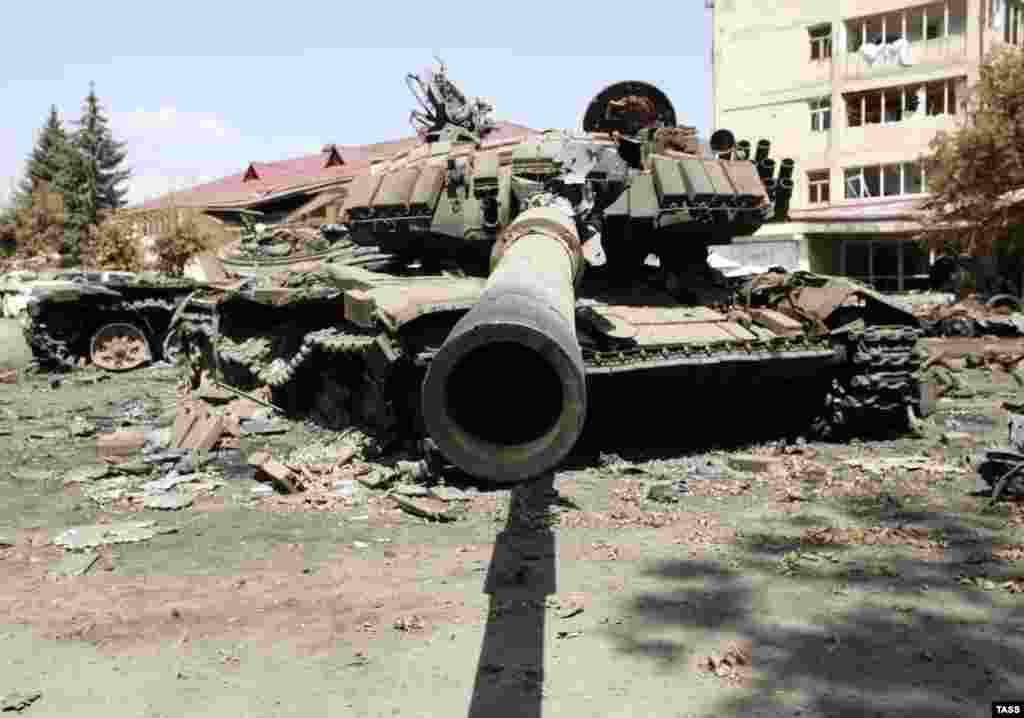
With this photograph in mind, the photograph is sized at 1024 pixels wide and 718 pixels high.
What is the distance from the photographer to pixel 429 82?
469 inches

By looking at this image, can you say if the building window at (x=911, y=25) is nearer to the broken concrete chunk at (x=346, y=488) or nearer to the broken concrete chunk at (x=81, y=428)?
the broken concrete chunk at (x=81, y=428)

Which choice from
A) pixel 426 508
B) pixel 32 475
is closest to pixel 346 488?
pixel 426 508

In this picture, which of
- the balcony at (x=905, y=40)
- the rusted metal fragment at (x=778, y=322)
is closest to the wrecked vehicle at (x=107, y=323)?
the rusted metal fragment at (x=778, y=322)

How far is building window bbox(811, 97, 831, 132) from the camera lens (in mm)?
33938

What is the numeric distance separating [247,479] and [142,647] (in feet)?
12.8

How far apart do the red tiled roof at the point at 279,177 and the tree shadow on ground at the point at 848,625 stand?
35587 mm

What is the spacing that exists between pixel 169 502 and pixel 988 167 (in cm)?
2074

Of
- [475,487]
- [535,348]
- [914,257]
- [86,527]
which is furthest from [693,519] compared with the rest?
[914,257]

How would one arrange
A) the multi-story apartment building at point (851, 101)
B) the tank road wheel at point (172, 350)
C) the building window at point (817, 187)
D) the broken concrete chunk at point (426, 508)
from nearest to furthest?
the broken concrete chunk at point (426, 508) → the tank road wheel at point (172, 350) → the multi-story apartment building at point (851, 101) → the building window at point (817, 187)

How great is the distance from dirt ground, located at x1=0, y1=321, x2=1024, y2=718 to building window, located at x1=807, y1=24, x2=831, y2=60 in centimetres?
2874

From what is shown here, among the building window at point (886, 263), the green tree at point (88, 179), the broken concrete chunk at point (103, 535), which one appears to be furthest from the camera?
the green tree at point (88, 179)

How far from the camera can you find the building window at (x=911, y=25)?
102ft

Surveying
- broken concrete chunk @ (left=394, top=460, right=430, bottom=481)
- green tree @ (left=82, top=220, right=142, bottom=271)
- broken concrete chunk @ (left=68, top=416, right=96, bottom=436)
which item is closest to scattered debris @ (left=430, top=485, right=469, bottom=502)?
broken concrete chunk @ (left=394, top=460, right=430, bottom=481)

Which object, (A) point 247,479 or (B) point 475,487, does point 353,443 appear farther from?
(B) point 475,487
